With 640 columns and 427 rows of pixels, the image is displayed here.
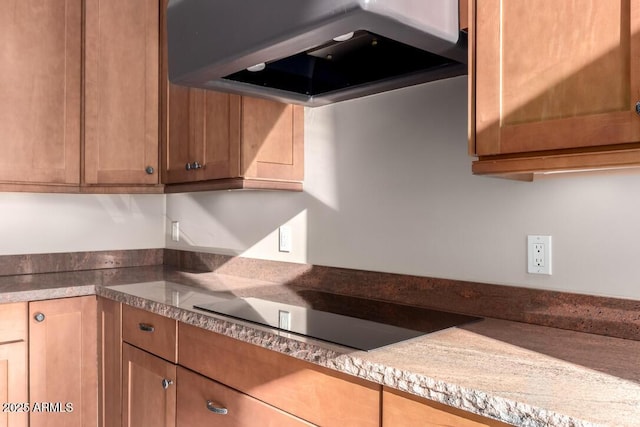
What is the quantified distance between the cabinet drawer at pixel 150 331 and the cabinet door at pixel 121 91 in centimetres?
75

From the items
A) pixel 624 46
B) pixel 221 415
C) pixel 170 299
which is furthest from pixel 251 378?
pixel 624 46

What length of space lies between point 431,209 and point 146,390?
114cm

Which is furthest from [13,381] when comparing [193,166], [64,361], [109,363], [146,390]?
[193,166]

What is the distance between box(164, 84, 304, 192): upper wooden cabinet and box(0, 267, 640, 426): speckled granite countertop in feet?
1.87

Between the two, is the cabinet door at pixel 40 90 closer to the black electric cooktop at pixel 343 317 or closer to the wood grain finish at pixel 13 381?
the wood grain finish at pixel 13 381

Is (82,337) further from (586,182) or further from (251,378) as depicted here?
(586,182)

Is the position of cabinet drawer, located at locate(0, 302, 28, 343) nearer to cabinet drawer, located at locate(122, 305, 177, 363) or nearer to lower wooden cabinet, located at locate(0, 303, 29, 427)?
lower wooden cabinet, located at locate(0, 303, 29, 427)

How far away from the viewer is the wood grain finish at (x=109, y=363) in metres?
1.96

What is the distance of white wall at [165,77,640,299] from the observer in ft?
4.10

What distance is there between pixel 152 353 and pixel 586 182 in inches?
55.8

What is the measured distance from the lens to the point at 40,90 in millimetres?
2199

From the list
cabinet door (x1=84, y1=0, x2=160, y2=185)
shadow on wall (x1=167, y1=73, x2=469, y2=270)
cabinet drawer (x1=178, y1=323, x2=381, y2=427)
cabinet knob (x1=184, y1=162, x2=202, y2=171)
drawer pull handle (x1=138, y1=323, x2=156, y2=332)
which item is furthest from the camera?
cabinet door (x1=84, y1=0, x2=160, y2=185)

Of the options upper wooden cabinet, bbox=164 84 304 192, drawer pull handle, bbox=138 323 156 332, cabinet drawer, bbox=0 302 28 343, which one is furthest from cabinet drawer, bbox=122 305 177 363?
upper wooden cabinet, bbox=164 84 304 192

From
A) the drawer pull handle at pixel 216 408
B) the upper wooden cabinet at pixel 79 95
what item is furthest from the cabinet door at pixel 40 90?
the drawer pull handle at pixel 216 408
